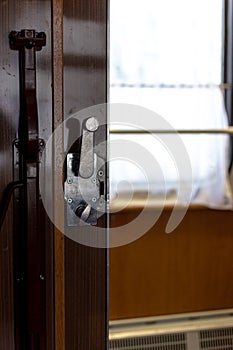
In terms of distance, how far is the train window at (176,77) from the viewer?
2.23 meters

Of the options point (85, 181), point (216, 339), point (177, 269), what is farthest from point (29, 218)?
point (177, 269)

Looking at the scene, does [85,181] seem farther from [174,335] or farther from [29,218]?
[174,335]

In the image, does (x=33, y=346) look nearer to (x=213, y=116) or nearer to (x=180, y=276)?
(x=180, y=276)

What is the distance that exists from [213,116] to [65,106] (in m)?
1.57

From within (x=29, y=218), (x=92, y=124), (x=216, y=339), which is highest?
(x=92, y=124)

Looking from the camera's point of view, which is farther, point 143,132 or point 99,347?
point 143,132

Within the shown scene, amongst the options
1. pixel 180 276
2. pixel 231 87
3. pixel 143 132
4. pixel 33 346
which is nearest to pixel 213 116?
pixel 231 87

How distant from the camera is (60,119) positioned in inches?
32.4

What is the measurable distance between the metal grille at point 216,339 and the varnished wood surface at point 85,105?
88 cm

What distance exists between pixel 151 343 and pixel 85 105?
1.09 m

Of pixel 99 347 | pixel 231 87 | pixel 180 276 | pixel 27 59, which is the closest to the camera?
pixel 27 59

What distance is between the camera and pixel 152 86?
2271 mm

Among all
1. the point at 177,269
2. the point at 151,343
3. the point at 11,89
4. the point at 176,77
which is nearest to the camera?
the point at 11,89

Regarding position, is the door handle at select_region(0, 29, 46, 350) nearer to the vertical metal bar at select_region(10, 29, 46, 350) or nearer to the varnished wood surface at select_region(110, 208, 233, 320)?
the vertical metal bar at select_region(10, 29, 46, 350)
